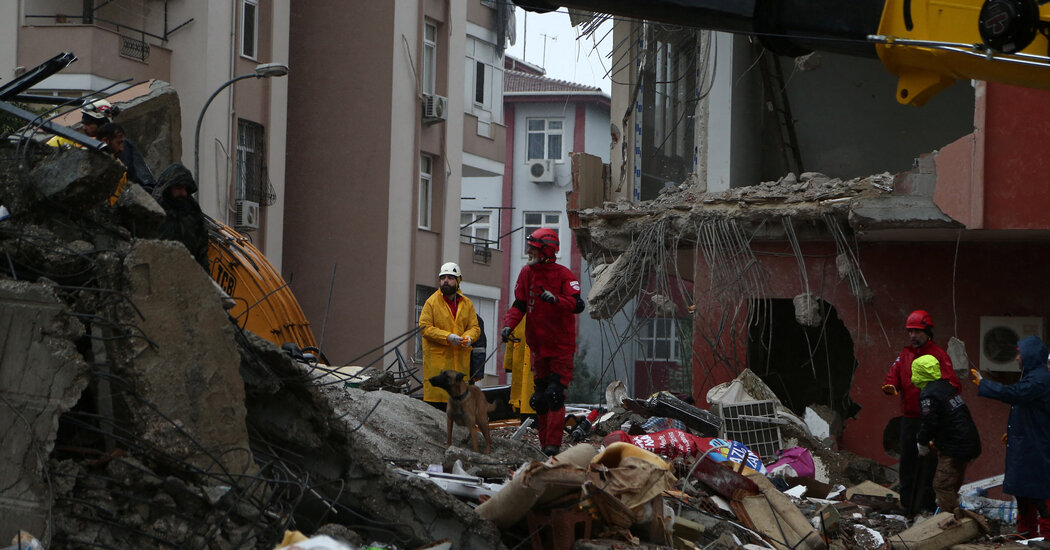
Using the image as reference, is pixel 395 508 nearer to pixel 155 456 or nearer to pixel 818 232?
pixel 155 456

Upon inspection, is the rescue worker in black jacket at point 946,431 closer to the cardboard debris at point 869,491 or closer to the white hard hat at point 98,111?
the cardboard debris at point 869,491

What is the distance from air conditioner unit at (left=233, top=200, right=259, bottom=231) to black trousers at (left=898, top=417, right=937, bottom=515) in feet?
47.8

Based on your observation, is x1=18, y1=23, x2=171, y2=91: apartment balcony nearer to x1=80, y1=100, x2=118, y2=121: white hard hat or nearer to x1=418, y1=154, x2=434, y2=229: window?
x1=418, y1=154, x2=434, y2=229: window

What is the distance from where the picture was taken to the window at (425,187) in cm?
2756

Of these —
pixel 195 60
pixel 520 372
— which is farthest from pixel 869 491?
pixel 195 60

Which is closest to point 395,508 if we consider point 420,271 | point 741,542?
point 741,542

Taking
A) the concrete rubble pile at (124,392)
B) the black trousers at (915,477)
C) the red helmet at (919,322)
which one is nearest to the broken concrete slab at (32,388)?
the concrete rubble pile at (124,392)

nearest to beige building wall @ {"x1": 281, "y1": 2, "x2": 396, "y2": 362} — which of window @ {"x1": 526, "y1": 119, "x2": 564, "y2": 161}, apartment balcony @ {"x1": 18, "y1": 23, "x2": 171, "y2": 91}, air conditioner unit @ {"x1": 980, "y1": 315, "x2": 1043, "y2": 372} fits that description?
apartment balcony @ {"x1": 18, "y1": 23, "x2": 171, "y2": 91}

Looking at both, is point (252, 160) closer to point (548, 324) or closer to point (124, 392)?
point (548, 324)

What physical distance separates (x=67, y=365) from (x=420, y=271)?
21249 millimetres

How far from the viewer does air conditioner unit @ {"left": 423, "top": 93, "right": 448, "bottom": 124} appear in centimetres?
2673

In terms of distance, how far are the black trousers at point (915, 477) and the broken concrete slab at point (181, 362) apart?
22.5ft

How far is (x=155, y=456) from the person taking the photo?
596cm

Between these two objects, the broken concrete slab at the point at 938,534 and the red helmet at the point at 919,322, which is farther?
the red helmet at the point at 919,322
